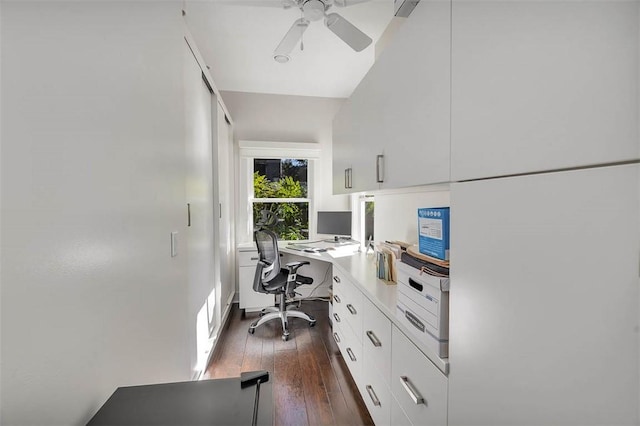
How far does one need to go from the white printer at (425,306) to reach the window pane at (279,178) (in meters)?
2.71

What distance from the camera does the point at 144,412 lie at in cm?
72

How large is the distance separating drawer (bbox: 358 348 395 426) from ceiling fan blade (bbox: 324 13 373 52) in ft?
6.67

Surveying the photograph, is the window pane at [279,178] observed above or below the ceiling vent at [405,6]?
below

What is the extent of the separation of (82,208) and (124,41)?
59 centimetres

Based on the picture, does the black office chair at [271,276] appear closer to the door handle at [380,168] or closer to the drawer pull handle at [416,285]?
the door handle at [380,168]

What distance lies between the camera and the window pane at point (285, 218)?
371cm

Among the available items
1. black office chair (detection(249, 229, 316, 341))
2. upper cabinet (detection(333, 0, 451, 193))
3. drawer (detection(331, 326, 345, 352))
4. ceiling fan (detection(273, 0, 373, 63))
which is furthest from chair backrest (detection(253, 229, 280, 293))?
ceiling fan (detection(273, 0, 373, 63))

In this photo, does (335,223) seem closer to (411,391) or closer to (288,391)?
(288,391)

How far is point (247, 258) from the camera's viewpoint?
10.7 ft

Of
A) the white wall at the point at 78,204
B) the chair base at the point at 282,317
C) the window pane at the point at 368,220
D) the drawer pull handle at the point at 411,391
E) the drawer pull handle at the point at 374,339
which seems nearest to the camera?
A: the white wall at the point at 78,204

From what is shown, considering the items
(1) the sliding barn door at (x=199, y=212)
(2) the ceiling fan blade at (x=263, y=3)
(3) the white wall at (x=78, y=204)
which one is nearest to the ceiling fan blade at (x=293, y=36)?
(2) the ceiling fan blade at (x=263, y=3)

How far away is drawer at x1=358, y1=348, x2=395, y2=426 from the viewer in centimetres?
136

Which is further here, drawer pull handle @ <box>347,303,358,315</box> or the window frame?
the window frame

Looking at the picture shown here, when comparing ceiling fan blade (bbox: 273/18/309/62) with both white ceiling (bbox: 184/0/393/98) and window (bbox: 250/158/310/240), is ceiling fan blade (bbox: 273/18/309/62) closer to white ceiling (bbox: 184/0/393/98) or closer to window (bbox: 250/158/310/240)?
white ceiling (bbox: 184/0/393/98)
